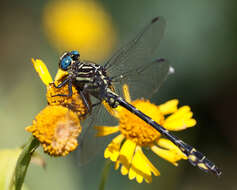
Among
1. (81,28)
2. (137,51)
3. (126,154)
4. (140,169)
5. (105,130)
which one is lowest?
(140,169)

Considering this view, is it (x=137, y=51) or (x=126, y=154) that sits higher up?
(x=137, y=51)

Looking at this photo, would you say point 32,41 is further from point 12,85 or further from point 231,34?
point 231,34

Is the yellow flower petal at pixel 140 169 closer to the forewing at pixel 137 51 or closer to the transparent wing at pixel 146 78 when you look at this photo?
the transparent wing at pixel 146 78

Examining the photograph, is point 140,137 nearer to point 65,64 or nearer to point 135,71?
point 135,71

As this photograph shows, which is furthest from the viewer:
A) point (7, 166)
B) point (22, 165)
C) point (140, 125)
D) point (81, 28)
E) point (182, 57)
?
point (182, 57)

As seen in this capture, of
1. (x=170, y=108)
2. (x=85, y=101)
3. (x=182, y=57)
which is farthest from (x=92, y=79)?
(x=182, y=57)

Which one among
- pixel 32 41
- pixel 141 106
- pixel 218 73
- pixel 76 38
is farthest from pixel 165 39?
pixel 141 106
